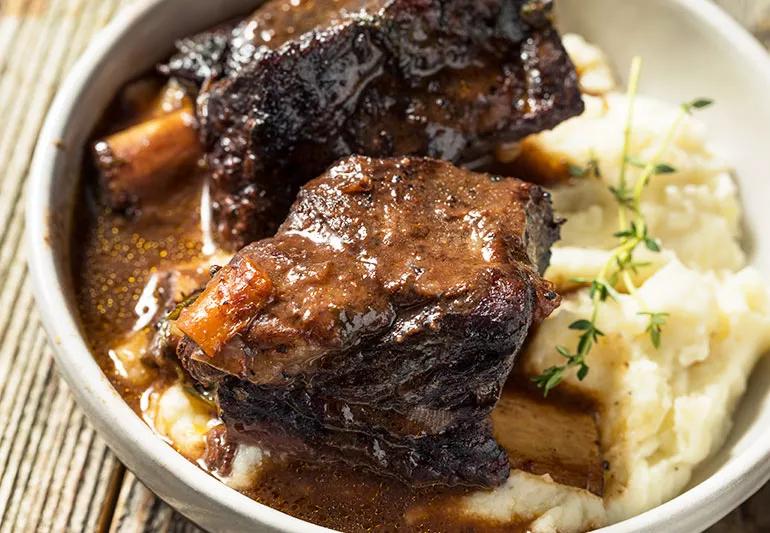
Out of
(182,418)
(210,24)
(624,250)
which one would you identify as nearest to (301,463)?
(182,418)

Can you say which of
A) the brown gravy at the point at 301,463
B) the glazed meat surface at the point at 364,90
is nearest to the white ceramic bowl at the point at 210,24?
the brown gravy at the point at 301,463

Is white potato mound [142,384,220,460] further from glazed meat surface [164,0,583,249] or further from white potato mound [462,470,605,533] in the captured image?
white potato mound [462,470,605,533]

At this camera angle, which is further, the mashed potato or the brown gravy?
the mashed potato

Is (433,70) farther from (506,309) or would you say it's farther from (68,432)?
(68,432)

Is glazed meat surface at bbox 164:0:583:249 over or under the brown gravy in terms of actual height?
over

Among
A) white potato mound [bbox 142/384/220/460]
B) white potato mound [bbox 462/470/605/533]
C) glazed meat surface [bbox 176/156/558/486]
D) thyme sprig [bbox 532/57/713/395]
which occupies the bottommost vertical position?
white potato mound [bbox 462/470/605/533]

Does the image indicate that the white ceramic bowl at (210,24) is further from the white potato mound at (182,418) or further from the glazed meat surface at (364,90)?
the glazed meat surface at (364,90)

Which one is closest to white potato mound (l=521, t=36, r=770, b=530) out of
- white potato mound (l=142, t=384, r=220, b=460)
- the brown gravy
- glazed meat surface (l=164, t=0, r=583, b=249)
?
the brown gravy

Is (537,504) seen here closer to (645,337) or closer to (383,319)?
(645,337)
